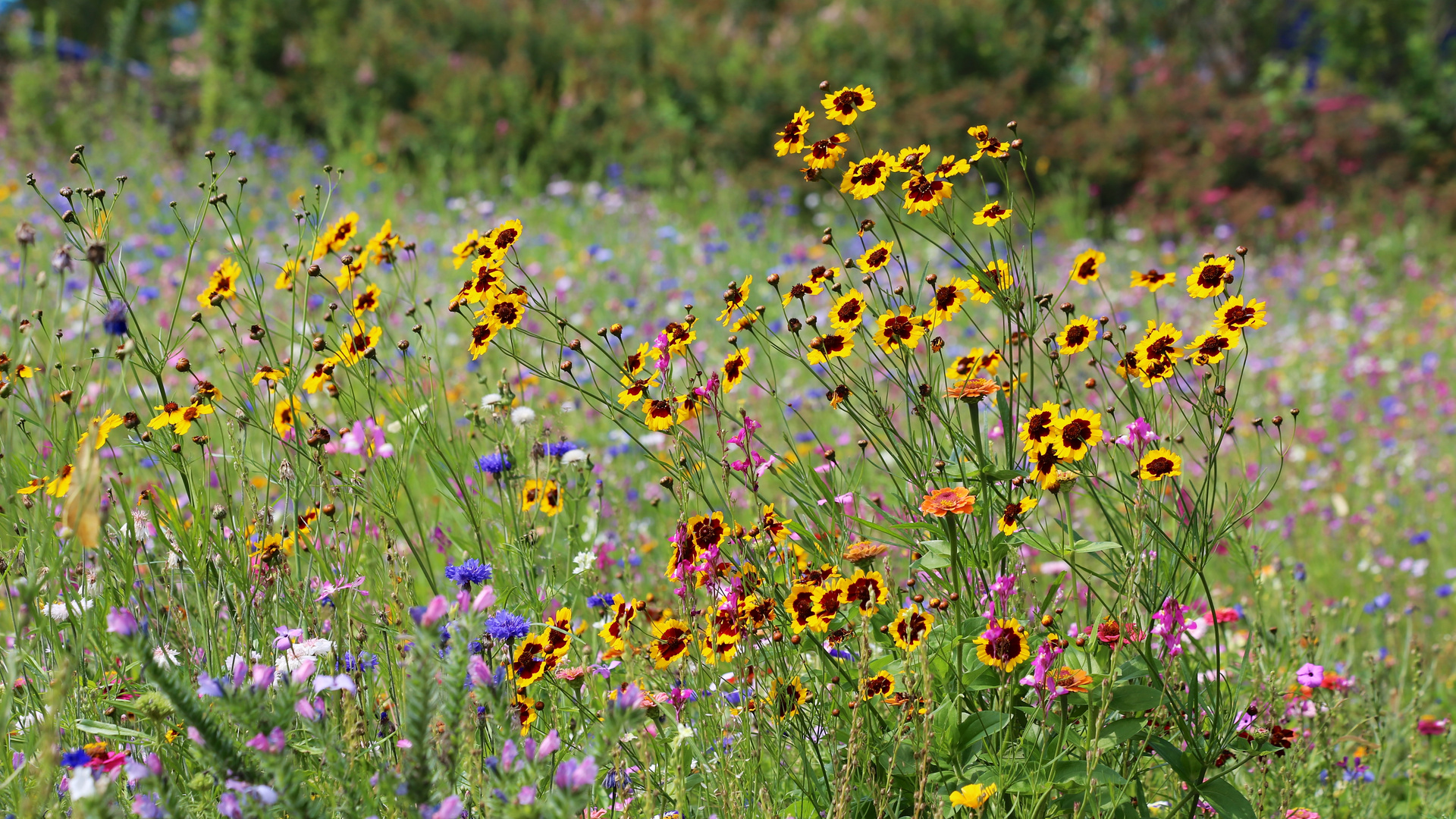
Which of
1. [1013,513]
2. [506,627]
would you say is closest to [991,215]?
[1013,513]

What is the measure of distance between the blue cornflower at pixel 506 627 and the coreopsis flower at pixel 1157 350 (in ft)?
3.08

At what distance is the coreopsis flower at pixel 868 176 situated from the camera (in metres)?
1.64

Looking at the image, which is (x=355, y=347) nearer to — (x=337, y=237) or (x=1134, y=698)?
(x=337, y=237)

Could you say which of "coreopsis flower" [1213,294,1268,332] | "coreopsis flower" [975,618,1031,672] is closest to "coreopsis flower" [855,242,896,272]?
"coreopsis flower" [1213,294,1268,332]

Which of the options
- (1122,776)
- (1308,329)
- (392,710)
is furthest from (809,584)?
(1308,329)

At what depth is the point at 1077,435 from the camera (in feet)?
4.84

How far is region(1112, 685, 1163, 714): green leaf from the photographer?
4.82 ft

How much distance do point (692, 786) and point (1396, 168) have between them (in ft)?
36.1

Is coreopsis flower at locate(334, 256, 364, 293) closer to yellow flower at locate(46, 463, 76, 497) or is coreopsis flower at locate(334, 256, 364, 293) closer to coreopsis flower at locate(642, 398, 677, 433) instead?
yellow flower at locate(46, 463, 76, 497)

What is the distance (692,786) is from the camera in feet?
5.45

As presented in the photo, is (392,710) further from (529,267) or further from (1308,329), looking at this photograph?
(1308,329)

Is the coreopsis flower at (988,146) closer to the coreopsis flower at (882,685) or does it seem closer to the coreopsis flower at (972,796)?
the coreopsis flower at (882,685)

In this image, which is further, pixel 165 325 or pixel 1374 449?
pixel 1374 449

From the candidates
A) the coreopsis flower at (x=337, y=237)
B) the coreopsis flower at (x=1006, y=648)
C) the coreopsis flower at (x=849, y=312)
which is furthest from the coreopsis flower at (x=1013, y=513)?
the coreopsis flower at (x=337, y=237)
